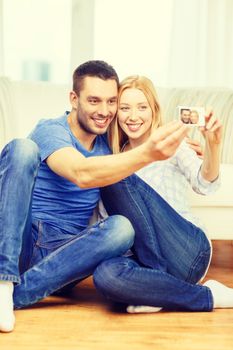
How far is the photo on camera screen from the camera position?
1.90 m

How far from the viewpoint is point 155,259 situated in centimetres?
204

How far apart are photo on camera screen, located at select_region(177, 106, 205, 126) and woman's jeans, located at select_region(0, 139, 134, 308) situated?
1.10 feet

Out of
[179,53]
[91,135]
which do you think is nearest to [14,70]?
[179,53]

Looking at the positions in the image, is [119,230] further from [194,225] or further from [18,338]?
[18,338]

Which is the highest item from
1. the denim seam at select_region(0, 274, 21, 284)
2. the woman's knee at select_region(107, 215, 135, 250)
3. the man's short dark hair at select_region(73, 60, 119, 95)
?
the man's short dark hair at select_region(73, 60, 119, 95)

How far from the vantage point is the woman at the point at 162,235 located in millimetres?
1967

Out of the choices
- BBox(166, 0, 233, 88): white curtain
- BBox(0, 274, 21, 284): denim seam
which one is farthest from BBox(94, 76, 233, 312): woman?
BBox(166, 0, 233, 88): white curtain

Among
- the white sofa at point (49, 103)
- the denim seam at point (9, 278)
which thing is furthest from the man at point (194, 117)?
the white sofa at point (49, 103)

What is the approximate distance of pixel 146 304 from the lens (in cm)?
200

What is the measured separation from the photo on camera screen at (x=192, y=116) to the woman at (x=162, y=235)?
1.2 inches

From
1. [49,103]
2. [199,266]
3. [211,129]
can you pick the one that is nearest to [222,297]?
[199,266]

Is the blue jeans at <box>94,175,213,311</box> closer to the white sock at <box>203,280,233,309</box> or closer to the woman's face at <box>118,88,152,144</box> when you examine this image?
the white sock at <box>203,280,233,309</box>

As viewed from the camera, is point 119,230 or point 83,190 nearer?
point 119,230

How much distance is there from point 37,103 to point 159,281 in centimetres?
143
